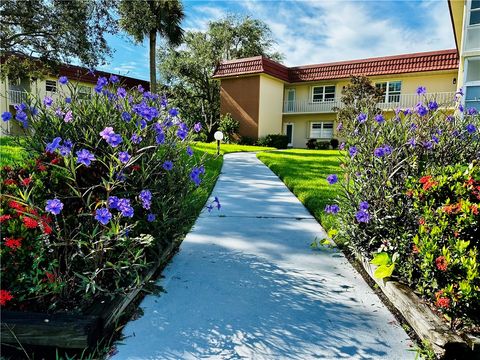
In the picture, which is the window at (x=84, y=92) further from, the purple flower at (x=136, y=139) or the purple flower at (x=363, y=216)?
the purple flower at (x=363, y=216)

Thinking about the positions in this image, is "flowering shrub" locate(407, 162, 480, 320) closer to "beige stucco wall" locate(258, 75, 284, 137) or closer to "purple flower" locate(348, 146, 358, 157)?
"purple flower" locate(348, 146, 358, 157)

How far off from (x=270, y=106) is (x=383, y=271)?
864 inches

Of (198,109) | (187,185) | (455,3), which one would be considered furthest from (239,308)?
(198,109)

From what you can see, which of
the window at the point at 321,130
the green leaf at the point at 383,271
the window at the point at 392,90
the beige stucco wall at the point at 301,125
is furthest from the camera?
the beige stucco wall at the point at 301,125

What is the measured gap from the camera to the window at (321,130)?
2453cm

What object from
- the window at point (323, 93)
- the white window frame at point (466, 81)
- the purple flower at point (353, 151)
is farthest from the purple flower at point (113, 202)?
the window at point (323, 93)

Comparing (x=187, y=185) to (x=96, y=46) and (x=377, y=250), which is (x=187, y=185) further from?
(x=96, y=46)

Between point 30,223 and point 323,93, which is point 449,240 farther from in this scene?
point 323,93

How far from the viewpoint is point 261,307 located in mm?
2400

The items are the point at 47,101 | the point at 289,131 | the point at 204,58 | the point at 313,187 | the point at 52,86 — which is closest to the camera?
the point at 47,101

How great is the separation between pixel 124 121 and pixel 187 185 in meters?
0.74

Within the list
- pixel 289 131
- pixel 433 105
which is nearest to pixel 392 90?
pixel 289 131

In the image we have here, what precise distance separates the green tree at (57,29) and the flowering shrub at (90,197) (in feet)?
48.3

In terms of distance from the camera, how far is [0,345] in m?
1.84
